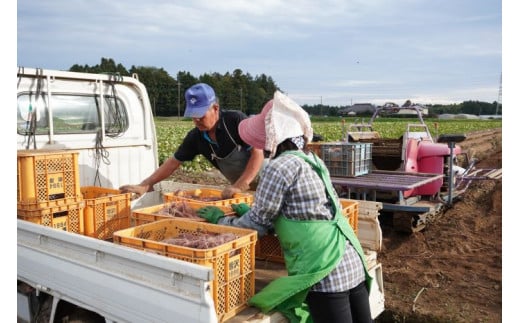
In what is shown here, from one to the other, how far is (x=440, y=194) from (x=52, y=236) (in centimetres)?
773

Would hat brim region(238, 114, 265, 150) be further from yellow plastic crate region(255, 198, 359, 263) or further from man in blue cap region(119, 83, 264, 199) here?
man in blue cap region(119, 83, 264, 199)

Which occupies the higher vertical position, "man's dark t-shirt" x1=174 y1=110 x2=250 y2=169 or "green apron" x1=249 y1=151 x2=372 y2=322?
"man's dark t-shirt" x1=174 y1=110 x2=250 y2=169

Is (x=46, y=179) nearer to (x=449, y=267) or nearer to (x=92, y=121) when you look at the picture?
(x=92, y=121)

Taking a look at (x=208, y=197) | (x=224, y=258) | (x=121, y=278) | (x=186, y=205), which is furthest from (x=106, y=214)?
(x=224, y=258)

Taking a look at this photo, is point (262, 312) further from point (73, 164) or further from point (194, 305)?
point (73, 164)

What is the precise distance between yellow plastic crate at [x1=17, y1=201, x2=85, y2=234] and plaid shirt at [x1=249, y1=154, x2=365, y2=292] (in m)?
1.88

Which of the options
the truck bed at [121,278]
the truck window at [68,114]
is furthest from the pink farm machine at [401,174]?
the truck bed at [121,278]

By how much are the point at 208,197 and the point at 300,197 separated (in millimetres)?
1939

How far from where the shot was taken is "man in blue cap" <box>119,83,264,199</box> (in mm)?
4301

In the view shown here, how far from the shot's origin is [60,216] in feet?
12.2

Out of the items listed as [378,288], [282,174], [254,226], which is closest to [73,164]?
[254,226]

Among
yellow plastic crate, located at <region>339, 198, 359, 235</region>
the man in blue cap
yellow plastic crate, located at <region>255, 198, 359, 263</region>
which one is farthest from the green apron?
the man in blue cap

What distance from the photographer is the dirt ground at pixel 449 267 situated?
5092 millimetres

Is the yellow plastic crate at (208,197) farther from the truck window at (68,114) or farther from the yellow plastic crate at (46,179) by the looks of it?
the truck window at (68,114)
